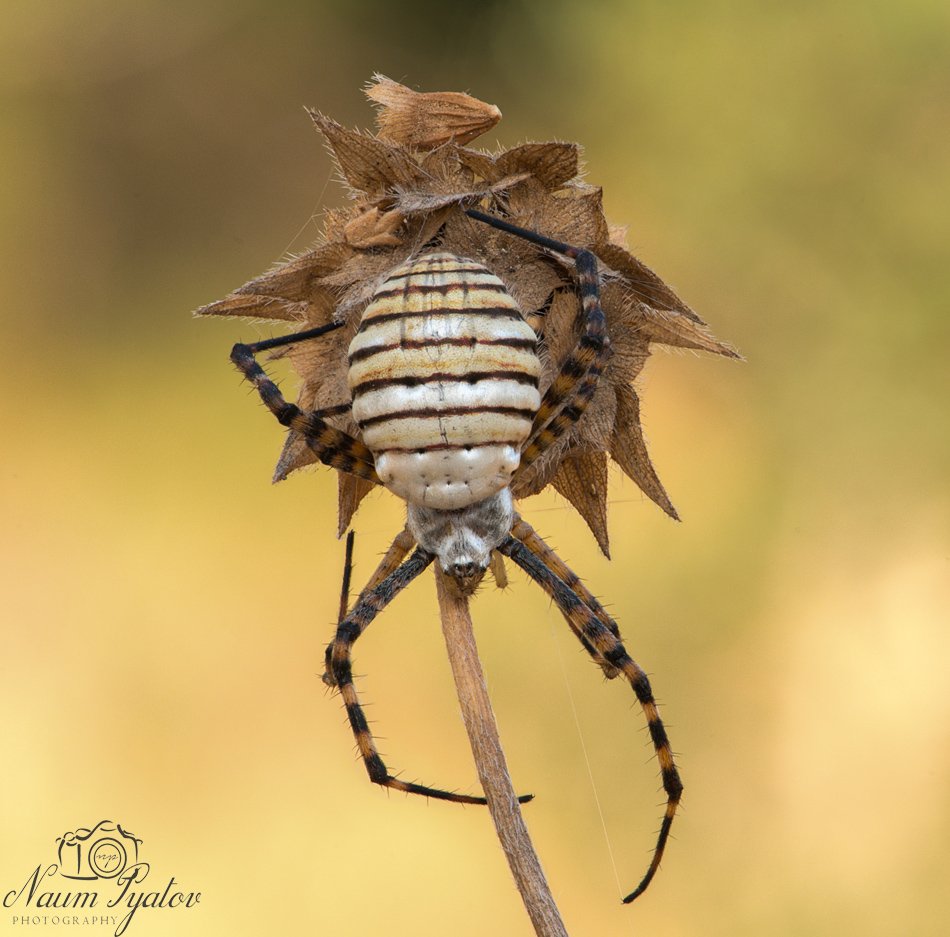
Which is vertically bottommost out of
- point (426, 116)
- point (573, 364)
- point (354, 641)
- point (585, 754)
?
point (585, 754)

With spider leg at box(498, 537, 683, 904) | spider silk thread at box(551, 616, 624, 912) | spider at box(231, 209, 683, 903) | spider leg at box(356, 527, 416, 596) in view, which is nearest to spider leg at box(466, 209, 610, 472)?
spider at box(231, 209, 683, 903)

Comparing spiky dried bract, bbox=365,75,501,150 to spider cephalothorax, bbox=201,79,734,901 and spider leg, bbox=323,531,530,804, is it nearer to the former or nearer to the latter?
spider cephalothorax, bbox=201,79,734,901

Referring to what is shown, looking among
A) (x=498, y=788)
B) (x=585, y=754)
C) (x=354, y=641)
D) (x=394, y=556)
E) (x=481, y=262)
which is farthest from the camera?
(x=585, y=754)

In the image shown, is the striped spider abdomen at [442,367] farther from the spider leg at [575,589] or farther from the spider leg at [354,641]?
the spider leg at [575,589]

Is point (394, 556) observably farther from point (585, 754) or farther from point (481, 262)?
point (585, 754)

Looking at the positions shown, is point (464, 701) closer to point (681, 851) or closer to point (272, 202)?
point (681, 851)

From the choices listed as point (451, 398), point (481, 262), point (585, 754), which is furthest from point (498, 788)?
point (585, 754)

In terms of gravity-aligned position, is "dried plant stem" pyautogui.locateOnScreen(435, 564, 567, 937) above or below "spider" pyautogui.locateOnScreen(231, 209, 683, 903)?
below
